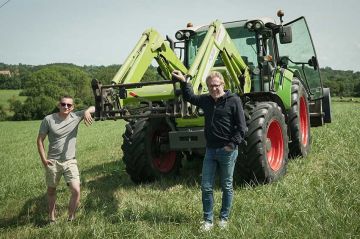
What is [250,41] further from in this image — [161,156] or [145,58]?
[161,156]

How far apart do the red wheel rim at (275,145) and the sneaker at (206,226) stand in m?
2.34

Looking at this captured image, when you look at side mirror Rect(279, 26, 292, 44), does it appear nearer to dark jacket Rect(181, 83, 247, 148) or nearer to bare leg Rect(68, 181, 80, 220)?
dark jacket Rect(181, 83, 247, 148)

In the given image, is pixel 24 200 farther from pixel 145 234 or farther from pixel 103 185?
pixel 145 234

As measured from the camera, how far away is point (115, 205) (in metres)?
5.32

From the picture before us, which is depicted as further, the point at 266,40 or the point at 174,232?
the point at 266,40

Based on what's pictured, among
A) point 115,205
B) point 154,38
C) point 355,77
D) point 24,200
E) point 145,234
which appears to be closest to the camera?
point 145,234

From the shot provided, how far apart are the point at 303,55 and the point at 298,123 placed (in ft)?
5.54

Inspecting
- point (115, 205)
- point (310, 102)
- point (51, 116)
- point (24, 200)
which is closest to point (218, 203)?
point (115, 205)

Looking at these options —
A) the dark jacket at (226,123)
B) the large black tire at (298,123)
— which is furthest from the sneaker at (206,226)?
the large black tire at (298,123)

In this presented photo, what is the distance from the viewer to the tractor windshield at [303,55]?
760 centimetres

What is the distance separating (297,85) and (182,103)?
3526 mm

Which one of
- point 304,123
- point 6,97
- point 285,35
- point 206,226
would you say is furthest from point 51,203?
point 6,97

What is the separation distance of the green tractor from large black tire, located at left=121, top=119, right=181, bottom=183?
0.02 meters

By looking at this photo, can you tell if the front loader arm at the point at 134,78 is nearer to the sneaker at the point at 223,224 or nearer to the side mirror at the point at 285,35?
the sneaker at the point at 223,224
